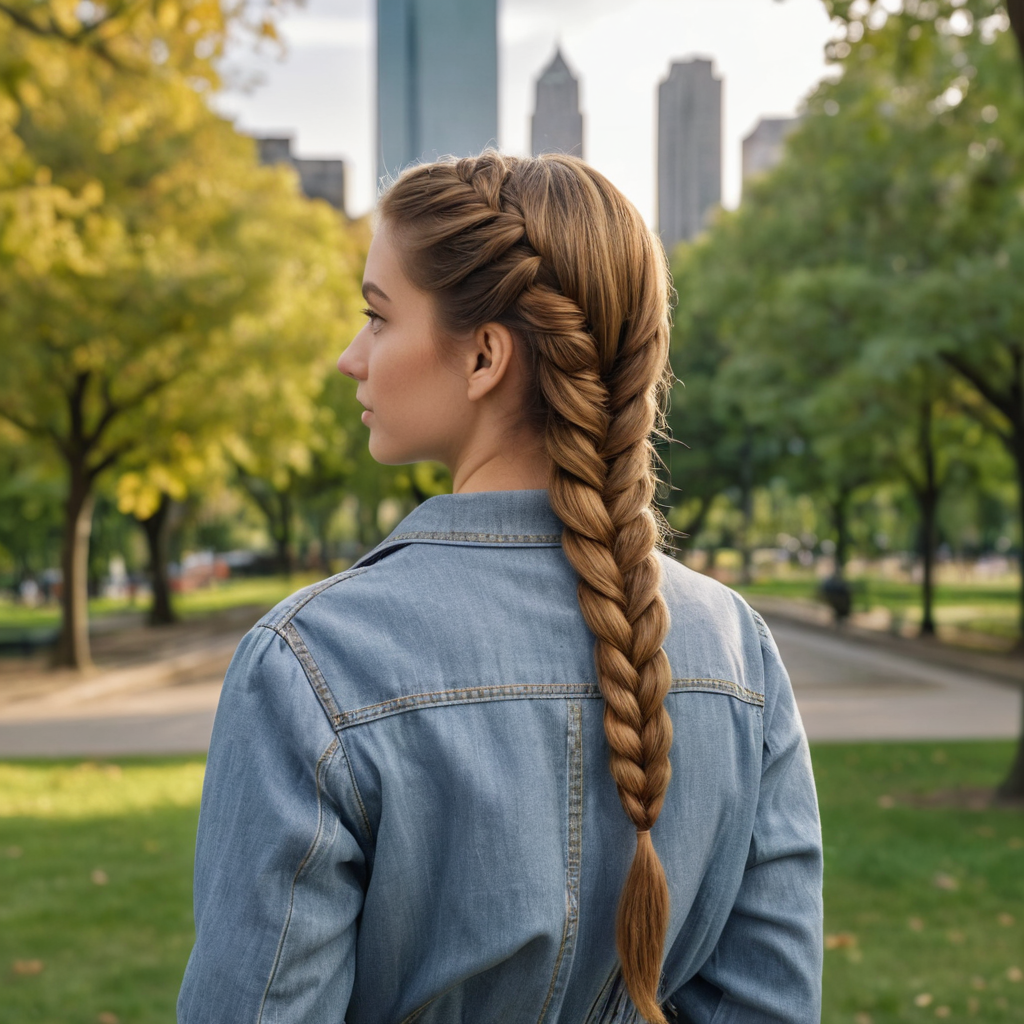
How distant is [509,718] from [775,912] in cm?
50

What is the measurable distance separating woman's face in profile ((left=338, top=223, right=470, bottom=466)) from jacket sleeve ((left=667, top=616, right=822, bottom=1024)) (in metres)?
0.54

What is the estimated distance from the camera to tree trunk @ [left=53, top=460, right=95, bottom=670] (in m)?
16.2

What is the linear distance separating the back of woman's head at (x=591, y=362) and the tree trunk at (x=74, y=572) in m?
16.0

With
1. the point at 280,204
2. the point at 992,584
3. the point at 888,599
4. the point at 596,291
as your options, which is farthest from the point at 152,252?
the point at 992,584

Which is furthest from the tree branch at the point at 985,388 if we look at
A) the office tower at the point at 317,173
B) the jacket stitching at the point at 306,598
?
the office tower at the point at 317,173

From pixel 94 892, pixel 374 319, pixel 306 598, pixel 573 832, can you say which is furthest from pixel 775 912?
pixel 94 892

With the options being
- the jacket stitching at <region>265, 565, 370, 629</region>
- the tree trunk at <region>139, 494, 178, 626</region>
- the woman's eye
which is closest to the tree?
the tree trunk at <region>139, 494, 178, 626</region>

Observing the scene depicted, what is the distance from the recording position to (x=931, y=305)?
1220 cm

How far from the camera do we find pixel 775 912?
1.48 metres

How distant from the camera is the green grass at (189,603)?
98.2ft

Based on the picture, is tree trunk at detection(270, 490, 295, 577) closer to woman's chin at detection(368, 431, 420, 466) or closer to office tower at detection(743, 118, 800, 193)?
office tower at detection(743, 118, 800, 193)

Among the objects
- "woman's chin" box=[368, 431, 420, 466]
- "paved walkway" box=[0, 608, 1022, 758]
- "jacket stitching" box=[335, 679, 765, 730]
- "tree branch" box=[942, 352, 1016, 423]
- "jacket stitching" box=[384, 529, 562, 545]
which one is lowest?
"paved walkway" box=[0, 608, 1022, 758]

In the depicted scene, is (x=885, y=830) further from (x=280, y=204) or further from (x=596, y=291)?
(x=280, y=204)

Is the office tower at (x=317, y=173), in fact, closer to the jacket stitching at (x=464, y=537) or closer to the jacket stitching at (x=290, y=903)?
the jacket stitching at (x=464, y=537)
